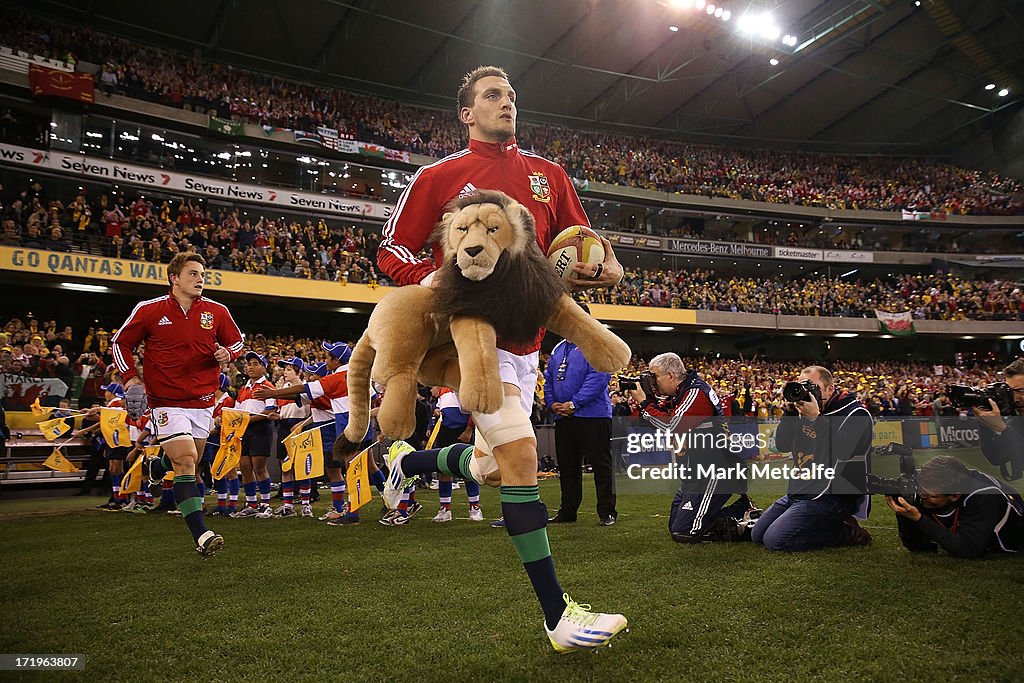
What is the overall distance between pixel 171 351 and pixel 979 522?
225 inches

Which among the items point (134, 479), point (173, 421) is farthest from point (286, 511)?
point (173, 421)

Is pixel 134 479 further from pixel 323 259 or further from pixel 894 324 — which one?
pixel 894 324

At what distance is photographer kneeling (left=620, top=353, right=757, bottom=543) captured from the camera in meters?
4.97

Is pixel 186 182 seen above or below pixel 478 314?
above

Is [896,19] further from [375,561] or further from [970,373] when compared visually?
[375,561]

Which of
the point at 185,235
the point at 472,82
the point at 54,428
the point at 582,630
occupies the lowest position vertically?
the point at 582,630

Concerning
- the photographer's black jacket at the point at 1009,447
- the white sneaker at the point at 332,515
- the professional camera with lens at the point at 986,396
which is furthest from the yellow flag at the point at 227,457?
the photographer's black jacket at the point at 1009,447

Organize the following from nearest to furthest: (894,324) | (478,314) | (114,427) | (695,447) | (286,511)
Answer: (478,314) < (695,447) < (286,511) < (114,427) < (894,324)

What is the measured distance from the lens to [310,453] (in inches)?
265

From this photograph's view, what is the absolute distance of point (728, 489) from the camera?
5.04 m

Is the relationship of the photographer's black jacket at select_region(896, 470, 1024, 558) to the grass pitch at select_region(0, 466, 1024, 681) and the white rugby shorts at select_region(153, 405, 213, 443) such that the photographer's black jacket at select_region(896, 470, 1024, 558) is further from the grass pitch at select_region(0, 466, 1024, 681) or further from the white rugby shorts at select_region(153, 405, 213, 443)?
the white rugby shorts at select_region(153, 405, 213, 443)

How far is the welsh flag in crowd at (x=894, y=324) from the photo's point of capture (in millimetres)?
35312

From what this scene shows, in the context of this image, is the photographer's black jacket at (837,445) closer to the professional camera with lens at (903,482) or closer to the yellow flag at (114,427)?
the professional camera with lens at (903,482)

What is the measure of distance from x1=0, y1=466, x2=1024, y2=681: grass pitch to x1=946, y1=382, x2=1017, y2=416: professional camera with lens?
0.95 meters
